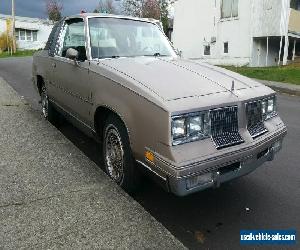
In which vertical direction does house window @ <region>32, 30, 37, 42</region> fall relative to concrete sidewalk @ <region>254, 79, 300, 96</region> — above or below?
above

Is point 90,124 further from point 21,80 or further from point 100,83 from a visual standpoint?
point 21,80

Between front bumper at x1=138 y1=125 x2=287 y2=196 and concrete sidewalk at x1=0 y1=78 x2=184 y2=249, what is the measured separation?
41 cm

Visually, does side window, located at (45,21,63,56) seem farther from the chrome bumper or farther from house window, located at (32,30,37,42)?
house window, located at (32,30,37,42)

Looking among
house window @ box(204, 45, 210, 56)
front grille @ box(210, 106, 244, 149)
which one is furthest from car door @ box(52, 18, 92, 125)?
house window @ box(204, 45, 210, 56)

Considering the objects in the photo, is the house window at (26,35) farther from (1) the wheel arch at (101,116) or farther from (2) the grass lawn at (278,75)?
(1) the wheel arch at (101,116)

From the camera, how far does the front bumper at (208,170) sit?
3.22m

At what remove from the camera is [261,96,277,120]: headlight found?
415cm

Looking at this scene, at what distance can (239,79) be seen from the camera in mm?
4309

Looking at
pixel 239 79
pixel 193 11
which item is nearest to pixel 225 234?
pixel 239 79

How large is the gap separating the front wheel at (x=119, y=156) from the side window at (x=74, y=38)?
1.14 m

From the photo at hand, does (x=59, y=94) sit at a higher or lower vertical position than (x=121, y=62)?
lower

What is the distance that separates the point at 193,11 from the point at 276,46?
6.16 meters

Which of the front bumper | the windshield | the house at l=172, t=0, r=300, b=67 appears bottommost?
the front bumper

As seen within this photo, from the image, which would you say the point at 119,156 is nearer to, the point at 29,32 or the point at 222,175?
the point at 222,175
